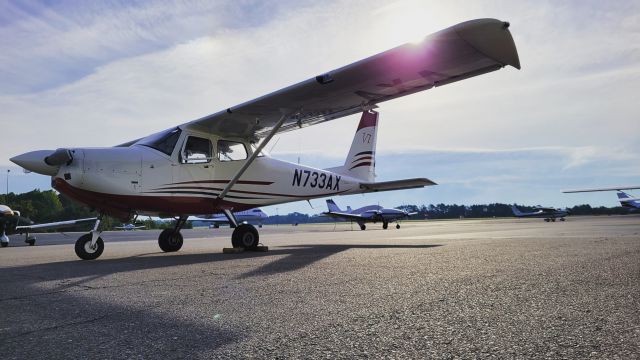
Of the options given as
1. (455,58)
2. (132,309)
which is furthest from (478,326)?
(455,58)

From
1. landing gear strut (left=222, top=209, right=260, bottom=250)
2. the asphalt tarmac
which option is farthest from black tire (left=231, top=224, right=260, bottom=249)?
the asphalt tarmac

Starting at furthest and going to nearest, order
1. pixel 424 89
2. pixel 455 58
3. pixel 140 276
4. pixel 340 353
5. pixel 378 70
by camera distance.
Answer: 1. pixel 424 89
2. pixel 378 70
3. pixel 455 58
4. pixel 140 276
5. pixel 340 353

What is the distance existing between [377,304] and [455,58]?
5.35 meters

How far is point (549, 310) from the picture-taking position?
2807 millimetres

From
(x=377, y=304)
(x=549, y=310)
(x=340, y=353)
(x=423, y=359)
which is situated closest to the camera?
(x=423, y=359)

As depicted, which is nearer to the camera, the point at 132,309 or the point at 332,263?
the point at 132,309

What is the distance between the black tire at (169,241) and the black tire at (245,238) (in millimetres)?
1573

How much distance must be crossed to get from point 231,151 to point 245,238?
6.74 ft

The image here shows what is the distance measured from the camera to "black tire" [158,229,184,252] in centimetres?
1005

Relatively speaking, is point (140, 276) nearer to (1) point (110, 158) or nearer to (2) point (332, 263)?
(2) point (332, 263)

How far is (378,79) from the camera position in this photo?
27.2 feet

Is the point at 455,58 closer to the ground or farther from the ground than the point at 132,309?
farther from the ground

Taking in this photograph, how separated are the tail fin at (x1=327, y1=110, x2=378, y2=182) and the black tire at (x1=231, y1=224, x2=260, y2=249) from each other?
409 cm

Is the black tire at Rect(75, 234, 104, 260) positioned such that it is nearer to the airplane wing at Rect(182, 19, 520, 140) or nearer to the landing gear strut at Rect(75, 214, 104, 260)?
the landing gear strut at Rect(75, 214, 104, 260)
